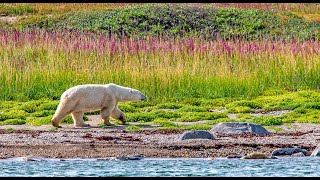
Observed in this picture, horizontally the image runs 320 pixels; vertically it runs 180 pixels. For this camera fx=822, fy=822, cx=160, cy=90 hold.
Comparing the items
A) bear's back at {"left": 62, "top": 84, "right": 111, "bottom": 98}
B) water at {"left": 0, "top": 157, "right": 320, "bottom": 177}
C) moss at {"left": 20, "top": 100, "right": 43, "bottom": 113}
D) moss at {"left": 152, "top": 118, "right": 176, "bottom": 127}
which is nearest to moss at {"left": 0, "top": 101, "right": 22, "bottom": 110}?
moss at {"left": 20, "top": 100, "right": 43, "bottom": 113}

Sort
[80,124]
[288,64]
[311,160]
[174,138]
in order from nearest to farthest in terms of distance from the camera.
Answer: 1. [311,160]
2. [174,138]
3. [80,124]
4. [288,64]

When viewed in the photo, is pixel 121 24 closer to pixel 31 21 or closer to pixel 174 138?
pixel 31 21

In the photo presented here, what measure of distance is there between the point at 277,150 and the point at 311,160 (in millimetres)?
802

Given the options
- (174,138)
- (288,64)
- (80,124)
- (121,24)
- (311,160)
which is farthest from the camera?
(121,24)

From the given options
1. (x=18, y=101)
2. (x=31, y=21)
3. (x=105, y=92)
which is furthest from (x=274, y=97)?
(x=31, y=21)

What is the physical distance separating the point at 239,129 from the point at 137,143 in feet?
7.61

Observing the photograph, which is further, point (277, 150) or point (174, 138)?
point (174, 138)

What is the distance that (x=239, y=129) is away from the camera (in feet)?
51.8

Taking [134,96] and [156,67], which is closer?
[134,96]

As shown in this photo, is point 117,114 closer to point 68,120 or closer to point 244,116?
point 68,120

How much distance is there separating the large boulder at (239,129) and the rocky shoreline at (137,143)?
248 mm

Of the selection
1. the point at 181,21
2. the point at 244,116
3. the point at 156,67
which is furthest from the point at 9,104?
the point at 181,21

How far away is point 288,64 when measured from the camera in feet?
74.1

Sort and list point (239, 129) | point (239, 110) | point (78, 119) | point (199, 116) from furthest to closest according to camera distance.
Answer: point (239, 110), point (199, 116), point (78, 119), point (239, 129)
